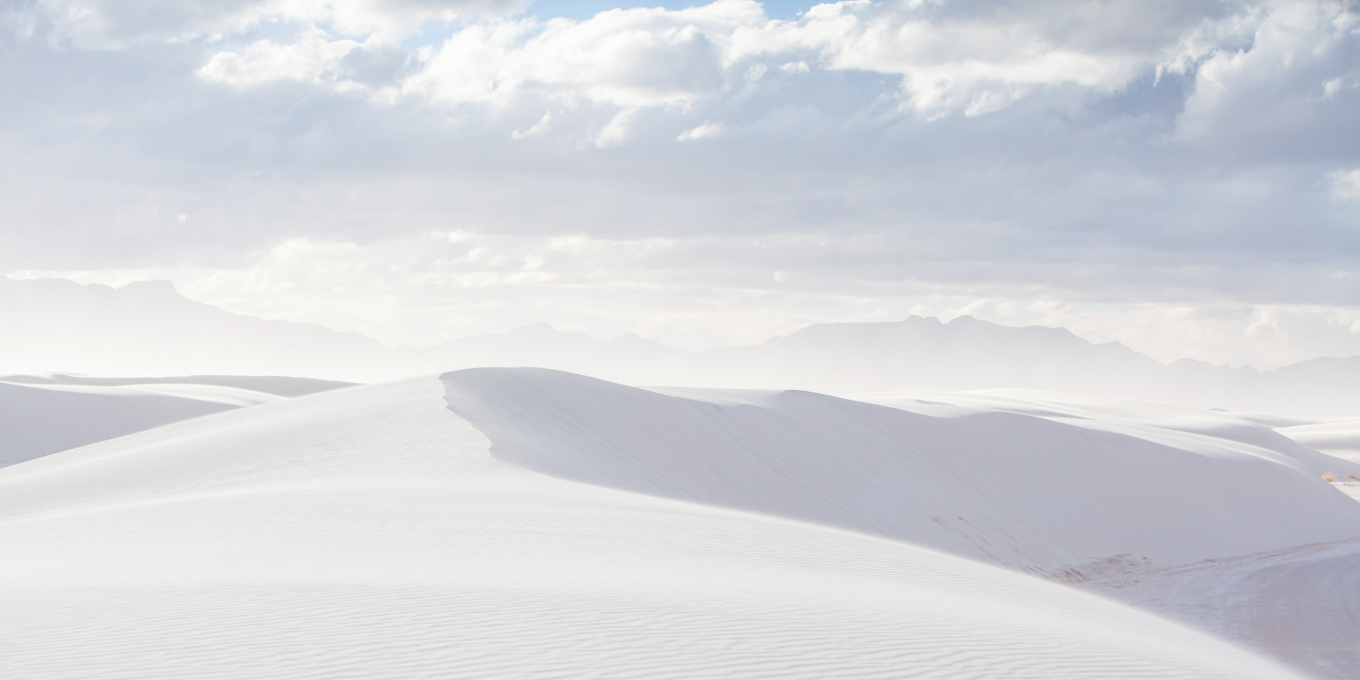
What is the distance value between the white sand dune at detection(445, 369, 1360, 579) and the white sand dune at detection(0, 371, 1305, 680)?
179 inches

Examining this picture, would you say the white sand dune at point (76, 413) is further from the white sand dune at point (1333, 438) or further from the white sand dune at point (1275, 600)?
the white sand dune at point (1333, 438)

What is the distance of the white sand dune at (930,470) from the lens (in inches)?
770

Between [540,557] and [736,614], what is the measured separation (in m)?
2.26

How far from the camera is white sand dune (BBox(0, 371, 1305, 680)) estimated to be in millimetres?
4824

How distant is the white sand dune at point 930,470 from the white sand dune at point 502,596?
4535 millimetres

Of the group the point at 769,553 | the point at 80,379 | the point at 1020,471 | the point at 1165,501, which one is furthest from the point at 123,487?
the point at 80,379

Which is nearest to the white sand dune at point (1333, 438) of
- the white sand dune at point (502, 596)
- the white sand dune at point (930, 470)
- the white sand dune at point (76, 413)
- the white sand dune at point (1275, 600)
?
the white sand dune at point (930, 470)

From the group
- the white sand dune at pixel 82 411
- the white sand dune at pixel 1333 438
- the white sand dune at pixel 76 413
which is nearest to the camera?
the white sand dune at pixel 76 413

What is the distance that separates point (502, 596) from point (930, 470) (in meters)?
19.6

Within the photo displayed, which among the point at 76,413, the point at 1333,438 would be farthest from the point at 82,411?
the point at 1333,438

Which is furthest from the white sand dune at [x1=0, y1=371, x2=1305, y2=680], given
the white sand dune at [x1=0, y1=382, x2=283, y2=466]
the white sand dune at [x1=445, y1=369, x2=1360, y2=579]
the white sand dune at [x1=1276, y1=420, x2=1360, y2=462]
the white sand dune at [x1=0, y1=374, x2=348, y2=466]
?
the white sand dune at [x1=1276, y1=420, x2=1360, y2=462]

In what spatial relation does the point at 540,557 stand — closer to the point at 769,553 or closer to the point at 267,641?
the point at 769,553

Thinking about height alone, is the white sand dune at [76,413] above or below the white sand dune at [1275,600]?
above

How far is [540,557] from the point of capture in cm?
770
